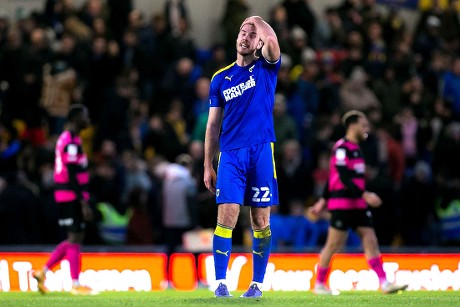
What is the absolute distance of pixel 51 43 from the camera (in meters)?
21.4

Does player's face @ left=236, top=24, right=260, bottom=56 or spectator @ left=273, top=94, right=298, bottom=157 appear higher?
player's face @ left=236, top=24, right=260, bottom=56

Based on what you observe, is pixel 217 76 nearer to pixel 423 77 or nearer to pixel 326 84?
pixel 326 84

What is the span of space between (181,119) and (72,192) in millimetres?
6902

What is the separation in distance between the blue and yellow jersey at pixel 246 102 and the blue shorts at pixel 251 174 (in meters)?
0.08

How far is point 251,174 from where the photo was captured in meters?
11.2

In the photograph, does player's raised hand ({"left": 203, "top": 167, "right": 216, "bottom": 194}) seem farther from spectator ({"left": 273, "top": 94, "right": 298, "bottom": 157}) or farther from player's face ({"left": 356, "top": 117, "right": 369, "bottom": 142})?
spectator ({"left": 273, "top": 94, "right": 298, "bottom": 157})

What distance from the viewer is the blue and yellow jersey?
36.8 feet

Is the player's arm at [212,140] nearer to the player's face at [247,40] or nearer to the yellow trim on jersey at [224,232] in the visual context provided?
the yellow trim on jersey at [224,232]

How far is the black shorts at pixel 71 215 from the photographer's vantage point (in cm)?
1498

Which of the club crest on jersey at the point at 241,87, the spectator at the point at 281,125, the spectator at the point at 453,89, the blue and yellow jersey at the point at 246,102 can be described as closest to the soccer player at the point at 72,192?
the blue and yellow jersey at the point at 246,102

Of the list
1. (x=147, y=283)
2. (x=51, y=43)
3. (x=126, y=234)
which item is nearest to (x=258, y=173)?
(x=147, y=283)

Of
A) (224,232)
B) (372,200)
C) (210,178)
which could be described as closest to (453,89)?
(372,200)

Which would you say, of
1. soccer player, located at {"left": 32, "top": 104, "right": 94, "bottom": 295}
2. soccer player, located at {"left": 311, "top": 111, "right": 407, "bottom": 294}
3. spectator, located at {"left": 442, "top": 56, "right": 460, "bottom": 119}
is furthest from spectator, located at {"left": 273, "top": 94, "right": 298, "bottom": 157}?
soccer player, located at {"left": 32, "top": 104, "right": 94, "bottom": 295}

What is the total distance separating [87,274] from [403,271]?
4.85 meters
